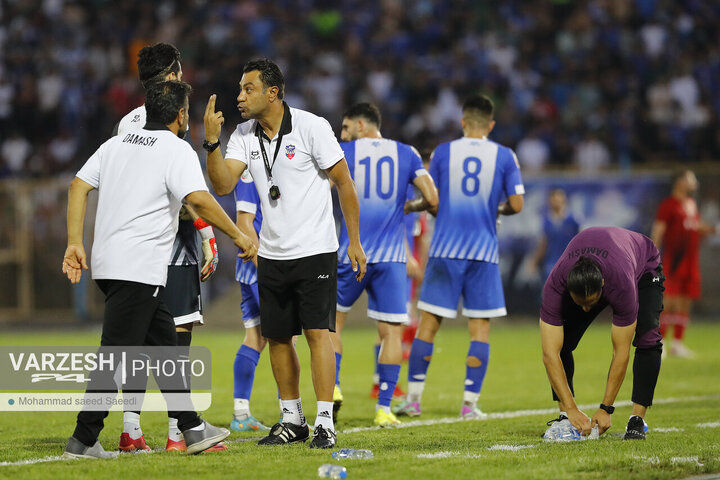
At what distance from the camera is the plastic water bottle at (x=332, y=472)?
5770 millimetres

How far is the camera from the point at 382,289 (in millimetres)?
8938

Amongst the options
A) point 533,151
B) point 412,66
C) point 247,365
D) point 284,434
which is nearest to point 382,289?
point 247,365

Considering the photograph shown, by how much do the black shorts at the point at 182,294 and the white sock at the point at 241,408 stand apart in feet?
4.18

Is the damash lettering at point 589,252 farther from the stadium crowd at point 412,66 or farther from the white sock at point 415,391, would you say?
the stadium crowd at point 412,66

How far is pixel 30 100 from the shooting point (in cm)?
2367

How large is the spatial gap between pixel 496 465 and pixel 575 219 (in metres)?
10.5

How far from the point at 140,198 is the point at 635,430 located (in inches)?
145

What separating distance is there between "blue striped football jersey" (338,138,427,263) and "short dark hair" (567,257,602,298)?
2417 mm

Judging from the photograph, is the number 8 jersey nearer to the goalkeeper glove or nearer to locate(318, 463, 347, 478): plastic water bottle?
the goalkeeper glove

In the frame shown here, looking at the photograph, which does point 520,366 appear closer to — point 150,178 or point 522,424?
point 522,424

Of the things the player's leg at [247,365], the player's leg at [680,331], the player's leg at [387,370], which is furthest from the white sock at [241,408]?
the player's leg at [680,331]

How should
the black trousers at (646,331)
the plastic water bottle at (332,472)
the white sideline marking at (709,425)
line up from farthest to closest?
the white sideline marking at (709,425) → the black trousers at (646,331) → the plastic water bottle at (332,472)

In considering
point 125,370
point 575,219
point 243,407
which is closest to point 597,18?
point 575,219

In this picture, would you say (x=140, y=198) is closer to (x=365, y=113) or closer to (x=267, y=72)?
(x=267, y=72)
